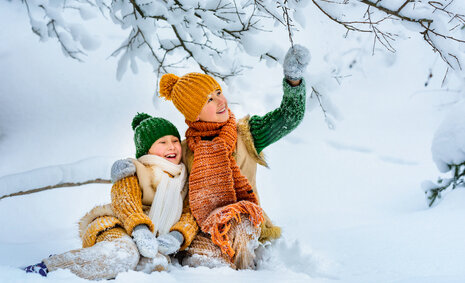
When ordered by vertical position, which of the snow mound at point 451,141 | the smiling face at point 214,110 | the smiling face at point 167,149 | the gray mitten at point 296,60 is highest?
the snow mound at point 451,141

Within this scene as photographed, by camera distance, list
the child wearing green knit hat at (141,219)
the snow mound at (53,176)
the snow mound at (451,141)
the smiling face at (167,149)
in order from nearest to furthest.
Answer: the child wearing green knit hat at (141,219) < the smiling face at (167,149) < the snow mound at (451,141) < the snow mound at (53,176)

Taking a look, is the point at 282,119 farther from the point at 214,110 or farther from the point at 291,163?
the point at 291,163

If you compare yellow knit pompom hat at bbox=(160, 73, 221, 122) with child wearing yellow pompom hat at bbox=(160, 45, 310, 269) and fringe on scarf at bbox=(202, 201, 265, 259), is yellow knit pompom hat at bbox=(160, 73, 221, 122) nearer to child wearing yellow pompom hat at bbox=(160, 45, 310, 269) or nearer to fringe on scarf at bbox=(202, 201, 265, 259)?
child wearing yellow pompom hat at bbox=(160, 45, 310, 269)

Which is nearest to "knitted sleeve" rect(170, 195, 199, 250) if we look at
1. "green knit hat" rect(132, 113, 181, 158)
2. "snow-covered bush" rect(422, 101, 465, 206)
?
"green knit hat" rect(132, 113, 181, 158)

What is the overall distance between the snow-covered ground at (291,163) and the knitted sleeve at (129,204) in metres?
0.31

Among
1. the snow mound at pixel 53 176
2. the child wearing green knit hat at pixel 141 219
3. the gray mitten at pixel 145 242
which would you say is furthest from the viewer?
the snow mound at pixel 53 176

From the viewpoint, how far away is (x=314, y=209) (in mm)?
3648

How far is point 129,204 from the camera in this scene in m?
2.09

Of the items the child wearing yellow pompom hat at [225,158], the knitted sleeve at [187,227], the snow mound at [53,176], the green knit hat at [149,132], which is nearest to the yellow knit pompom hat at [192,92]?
the child wearing yellow pompom hat at [225,158]

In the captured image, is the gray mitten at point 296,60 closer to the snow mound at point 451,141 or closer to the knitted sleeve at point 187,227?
the knitted sleeve at point 187,227

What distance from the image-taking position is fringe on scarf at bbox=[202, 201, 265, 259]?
2035mm

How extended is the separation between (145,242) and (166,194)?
Answer: 14.1 inches

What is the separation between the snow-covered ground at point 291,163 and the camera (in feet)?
7.25

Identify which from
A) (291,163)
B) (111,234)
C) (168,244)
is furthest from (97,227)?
(291,163)
